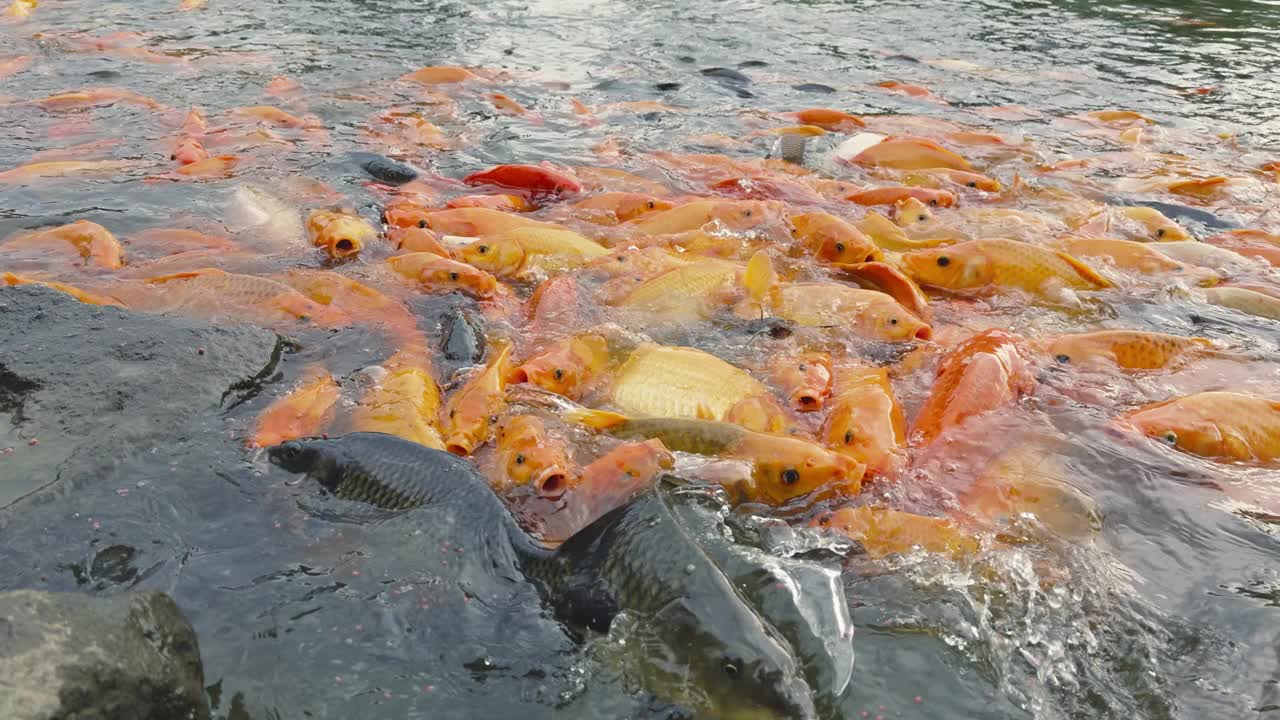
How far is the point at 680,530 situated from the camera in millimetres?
2699

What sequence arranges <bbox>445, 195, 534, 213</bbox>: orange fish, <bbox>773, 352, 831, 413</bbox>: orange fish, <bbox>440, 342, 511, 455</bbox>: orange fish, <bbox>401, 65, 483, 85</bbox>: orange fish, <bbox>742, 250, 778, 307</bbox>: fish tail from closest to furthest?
<bbox>440, 342, 511, 455</bbox>: orange fish, <bbox>773, 352, 831, 413</bbox>: orange fish, <bbox>742, 250, 778, 307</bbox>: fish tail, <bbox>445, 195, 534, 213</bbox>: orange fish, <bbox>401, 65, 483, 85</bbox>: orange fish

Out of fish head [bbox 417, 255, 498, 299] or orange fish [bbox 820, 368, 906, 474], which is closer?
orange fish [bbox 820, 368, 906, 474]

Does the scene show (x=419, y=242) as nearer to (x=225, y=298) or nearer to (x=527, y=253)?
(x=527, y=253)

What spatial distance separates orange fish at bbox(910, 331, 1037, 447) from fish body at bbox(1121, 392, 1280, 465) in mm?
539

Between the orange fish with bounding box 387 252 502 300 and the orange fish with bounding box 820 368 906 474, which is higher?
the orange fish with bounding box 387 252 502 300

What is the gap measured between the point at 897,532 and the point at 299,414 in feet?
8.56

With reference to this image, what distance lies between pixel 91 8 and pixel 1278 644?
16007mm

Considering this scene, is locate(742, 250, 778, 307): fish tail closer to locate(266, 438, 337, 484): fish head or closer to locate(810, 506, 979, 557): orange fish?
locate(810, 506, 979, 557): orange fish

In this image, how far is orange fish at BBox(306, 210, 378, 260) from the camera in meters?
5.60

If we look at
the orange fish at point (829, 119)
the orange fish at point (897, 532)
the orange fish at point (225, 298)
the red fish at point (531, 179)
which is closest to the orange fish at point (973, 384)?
the orange fish at point (897, 532)

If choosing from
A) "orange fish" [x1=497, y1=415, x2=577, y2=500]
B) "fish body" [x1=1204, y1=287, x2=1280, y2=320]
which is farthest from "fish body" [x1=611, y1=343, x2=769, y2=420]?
"fish body" [x1=1204, y1=287, x2=1280, y2=320]

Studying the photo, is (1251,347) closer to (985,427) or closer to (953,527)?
(985,427)

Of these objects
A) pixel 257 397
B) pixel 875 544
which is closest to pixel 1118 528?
pixel 875 544

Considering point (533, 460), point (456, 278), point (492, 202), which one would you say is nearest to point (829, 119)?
point (492, 202)
